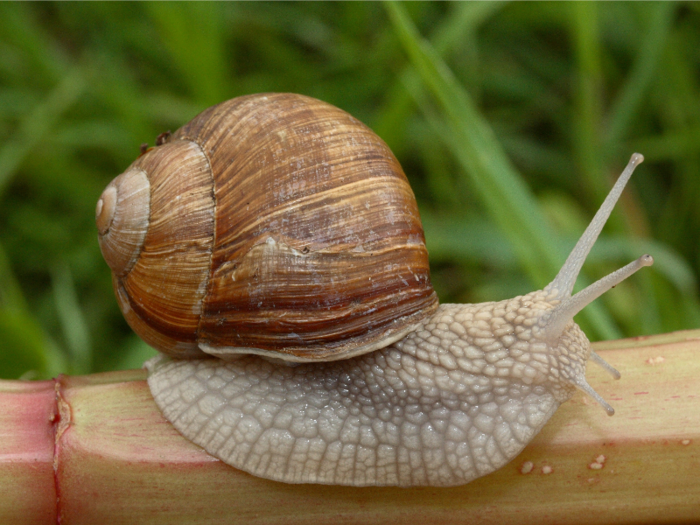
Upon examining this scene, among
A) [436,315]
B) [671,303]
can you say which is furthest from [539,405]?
[671,303]

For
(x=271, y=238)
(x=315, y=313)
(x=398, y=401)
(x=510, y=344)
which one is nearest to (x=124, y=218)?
(x=271, y=238)

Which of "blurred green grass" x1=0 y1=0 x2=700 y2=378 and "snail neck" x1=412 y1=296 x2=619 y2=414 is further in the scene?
"blurred green grass" x1=0 y1=0 x2=700 y2=378

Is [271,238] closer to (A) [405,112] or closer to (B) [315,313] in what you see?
(B) [315,313]

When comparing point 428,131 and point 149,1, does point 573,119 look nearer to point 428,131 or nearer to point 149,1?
→ point 428,131

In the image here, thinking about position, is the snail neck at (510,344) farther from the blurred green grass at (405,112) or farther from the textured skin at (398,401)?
the blurred green grass at (405,112)

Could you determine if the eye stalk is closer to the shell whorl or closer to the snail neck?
the snail neck

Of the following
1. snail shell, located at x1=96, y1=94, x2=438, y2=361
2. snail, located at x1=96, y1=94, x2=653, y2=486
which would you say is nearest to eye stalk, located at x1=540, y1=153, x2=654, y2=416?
snail, located at x1=96, y1=94, x2=653, y2=486

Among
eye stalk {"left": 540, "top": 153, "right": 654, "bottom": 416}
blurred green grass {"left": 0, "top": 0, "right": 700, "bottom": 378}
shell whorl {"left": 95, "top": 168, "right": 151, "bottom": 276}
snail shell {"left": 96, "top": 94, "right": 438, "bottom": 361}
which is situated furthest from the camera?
blurred green grass {"left": 0, "top": 0, "right": 700, "bottom": 378}

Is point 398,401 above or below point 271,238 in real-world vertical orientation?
below
